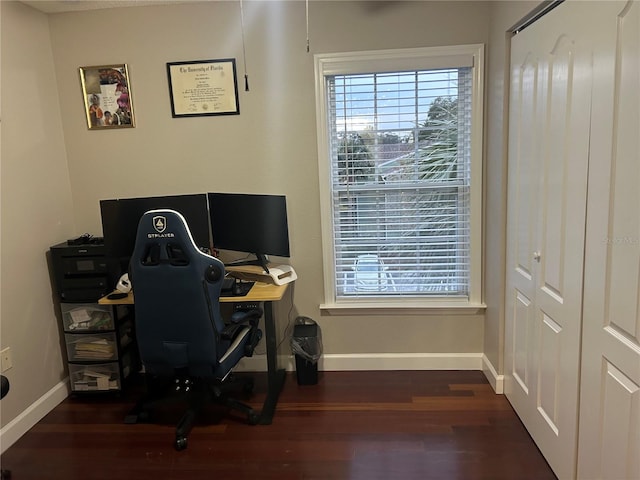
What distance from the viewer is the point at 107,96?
2881 millimetres

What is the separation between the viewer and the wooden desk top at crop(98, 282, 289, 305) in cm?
246

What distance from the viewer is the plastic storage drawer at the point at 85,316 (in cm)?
279

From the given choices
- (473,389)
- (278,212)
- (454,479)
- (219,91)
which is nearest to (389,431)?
(454,479)

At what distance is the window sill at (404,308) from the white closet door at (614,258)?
1238 mm

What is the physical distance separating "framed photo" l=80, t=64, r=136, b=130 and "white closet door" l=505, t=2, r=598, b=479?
2.36 meters

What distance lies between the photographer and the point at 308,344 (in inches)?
112

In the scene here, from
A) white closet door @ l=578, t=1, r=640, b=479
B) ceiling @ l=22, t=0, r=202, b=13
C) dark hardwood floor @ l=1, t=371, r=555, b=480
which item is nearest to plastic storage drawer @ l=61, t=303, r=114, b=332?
dark hardwood floor @ l=1, t=371, r=555, b=480

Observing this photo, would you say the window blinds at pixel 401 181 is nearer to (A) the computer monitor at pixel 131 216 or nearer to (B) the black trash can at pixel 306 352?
(B) the black trash can at pixel 306 352

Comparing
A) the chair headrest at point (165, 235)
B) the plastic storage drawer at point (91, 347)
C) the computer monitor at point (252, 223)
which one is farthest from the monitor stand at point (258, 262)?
the plastic storage drawer at point (91, 347)

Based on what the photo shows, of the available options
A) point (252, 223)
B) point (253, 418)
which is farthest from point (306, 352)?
point (252, 223)

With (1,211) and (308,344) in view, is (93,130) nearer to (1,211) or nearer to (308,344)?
(1,211)

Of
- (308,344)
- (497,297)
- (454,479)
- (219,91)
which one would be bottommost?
(454,479)

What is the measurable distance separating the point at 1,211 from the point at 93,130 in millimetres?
803

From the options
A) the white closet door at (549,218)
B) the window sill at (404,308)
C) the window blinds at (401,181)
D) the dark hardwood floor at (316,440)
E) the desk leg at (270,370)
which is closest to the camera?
the white closet door at (549,218)
